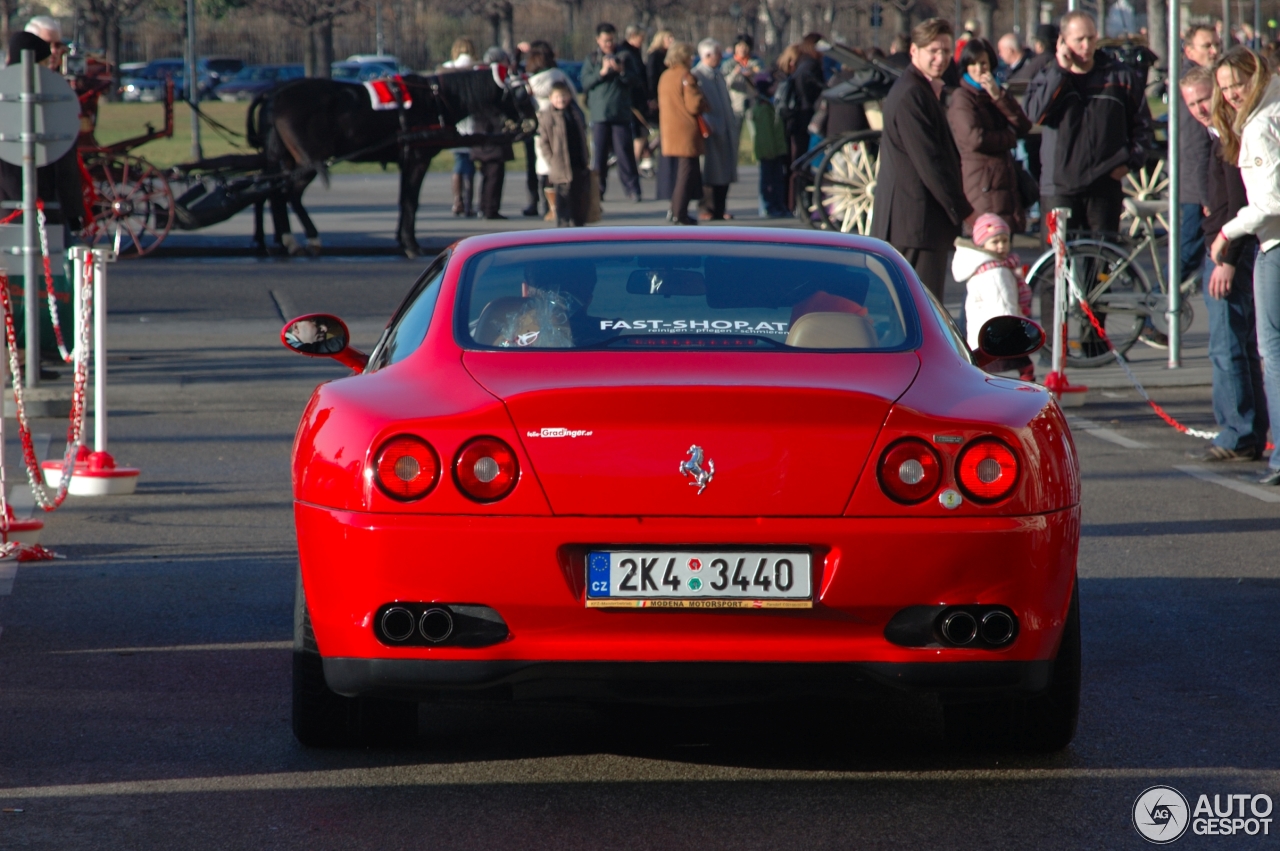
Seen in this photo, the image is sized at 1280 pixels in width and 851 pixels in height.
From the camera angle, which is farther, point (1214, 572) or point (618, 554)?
point (1214, 572)

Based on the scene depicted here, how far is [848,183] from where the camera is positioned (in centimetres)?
2036

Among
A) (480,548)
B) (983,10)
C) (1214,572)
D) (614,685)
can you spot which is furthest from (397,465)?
(983,10)

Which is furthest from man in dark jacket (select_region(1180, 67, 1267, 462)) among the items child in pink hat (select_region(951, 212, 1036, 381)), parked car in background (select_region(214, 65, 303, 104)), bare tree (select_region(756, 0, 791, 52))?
bare tree (select_region(756, 0, 791, 52))

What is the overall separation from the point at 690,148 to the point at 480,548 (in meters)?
18.0

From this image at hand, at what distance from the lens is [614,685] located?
4.19m

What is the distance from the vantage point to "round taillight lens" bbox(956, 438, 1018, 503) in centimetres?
424

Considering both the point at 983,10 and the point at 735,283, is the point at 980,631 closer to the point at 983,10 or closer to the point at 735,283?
the point at 735,283

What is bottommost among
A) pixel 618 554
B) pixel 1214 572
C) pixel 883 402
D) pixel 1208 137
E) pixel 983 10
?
pixel 1214 572

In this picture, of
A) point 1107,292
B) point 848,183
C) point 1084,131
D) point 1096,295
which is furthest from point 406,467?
point 848,183

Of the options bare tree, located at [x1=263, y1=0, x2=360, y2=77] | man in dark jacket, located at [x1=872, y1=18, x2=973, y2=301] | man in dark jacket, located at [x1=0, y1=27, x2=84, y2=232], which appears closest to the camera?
man in dark jacket, located at [x1=872, y1=18, x2=973, y2=301]

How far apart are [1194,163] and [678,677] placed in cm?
737

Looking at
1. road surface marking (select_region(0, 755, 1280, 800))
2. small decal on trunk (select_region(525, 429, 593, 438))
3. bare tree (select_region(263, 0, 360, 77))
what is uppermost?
bare tree (select_region(263, 0, 360, 77))

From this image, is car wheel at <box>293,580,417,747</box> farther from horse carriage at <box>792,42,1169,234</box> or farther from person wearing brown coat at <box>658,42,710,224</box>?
person wearing brown coat at <box>658,42,710,224</box>

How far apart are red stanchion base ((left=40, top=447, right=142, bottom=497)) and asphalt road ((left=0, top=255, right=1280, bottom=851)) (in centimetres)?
75
